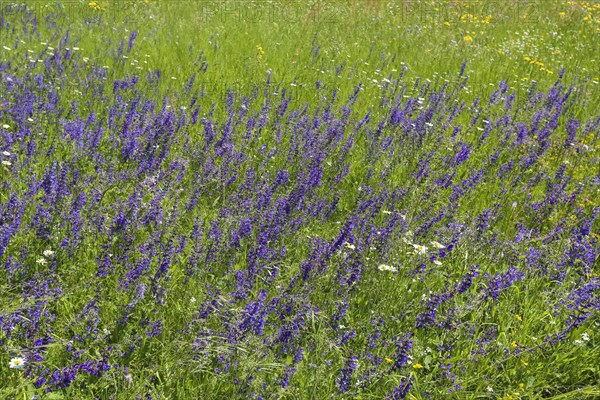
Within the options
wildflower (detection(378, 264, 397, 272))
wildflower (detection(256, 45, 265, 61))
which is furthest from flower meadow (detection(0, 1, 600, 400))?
wildflower (detection(256, 45, 265, 61))

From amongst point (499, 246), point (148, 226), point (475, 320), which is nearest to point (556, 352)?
point (475, 320)

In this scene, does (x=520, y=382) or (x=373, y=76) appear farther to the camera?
(x=373, y=76)

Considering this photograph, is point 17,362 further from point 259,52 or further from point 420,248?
point 259,52

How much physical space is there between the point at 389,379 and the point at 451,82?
4.79m

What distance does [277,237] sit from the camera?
3092mm

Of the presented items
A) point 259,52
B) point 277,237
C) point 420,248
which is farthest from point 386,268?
point 259,52

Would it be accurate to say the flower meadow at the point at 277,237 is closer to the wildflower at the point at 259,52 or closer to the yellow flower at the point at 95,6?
the wildflower at the point at 259,52

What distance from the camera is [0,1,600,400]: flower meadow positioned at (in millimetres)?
2297

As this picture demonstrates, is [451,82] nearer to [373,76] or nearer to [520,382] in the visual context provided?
[373,76]

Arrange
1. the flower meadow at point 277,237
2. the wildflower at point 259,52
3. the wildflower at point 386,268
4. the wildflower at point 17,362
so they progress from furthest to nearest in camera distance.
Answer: the wildflower at point 259,52, the wildflower at point 386,268, the flower meadow at point 277,237, the wildflower at point 17,362

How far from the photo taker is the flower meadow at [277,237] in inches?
90.4

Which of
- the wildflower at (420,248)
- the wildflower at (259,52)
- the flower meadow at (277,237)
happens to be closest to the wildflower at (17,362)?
the flower meadow at (277,237)

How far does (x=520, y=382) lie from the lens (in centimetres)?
268

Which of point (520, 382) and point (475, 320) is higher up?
point (475, 320)
